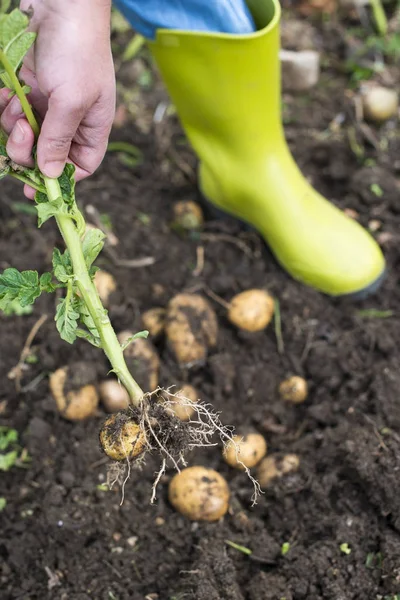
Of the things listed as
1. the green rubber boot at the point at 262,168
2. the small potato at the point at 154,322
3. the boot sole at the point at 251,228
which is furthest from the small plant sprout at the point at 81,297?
the boot sole at the point at 251,228

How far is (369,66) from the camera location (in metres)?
2.62

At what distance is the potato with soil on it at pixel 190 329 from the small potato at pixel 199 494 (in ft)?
1.09

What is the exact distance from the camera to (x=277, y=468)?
1557mm

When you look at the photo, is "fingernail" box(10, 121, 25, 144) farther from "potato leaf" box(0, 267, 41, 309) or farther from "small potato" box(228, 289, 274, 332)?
"small potato" box(228, 289, 274, 332)

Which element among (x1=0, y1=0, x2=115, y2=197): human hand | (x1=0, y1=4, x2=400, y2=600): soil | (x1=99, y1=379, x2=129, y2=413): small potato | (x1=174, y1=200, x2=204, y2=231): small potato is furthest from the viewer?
(x1=174, y1=200, x2=204, y2=231): small potato

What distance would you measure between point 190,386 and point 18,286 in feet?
2.08

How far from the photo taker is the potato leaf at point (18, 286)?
3.82 ft

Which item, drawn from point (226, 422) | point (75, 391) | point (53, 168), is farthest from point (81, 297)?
point (226, 422)

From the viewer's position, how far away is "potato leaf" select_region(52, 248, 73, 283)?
1.16 m

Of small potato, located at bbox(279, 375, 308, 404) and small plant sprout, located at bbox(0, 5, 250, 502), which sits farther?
small potato, located at bbox(279, 375, 308, 404)

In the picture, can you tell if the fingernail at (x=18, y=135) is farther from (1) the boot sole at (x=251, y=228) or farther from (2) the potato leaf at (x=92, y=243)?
(1) the boot sole at (x=251, y=228)

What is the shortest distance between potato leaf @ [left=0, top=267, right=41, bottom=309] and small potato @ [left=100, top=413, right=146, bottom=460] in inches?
11.0

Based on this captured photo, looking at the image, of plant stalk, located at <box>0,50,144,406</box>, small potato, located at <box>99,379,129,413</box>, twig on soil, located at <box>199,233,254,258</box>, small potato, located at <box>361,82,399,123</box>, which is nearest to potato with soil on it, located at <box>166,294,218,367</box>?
small potato, located at <box>99,379,129,413</box>

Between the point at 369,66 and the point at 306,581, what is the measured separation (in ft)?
6.55
